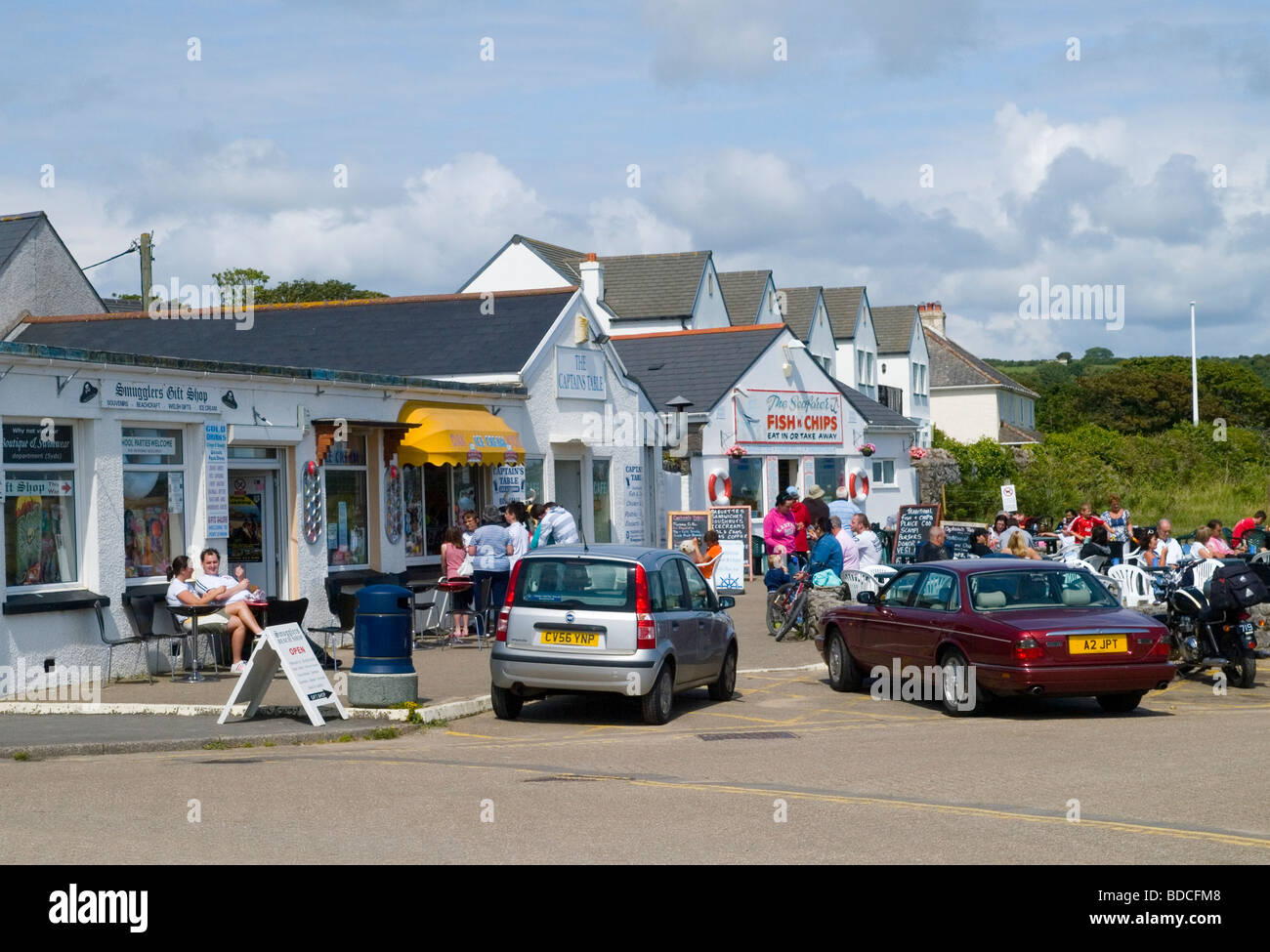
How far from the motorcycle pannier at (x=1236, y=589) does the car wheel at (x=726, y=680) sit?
5193 millimetres

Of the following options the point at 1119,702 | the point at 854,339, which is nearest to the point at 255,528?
the point at 1119,702

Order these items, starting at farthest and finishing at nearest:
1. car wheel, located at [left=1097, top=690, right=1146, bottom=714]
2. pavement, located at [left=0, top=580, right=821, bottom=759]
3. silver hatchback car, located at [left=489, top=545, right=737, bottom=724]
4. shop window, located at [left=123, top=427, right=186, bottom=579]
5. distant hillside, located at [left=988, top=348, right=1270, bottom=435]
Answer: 1. distant hillside, located at [left=988, top=348, right=1270, bottom=435]
2. shop window, located at [left=123, top=427, right=186, bottom=579]
3. car wheel, located at [left=1097, top=690, right=1146, bottom=714]
4. silver hatchback car, located at [left=489, top=545, right=737, bottom=724]
5. pavement, located at [left=0, top=580, right=821, bottom=759]

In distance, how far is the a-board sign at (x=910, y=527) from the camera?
29.1 meters

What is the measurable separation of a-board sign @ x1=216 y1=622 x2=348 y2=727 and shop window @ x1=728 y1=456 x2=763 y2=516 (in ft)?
67.6

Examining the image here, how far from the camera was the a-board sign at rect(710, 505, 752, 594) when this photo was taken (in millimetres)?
27109

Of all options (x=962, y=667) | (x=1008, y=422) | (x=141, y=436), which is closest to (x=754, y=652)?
(x=962, y=667)

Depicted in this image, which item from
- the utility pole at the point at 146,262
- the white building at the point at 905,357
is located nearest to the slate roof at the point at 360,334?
the utility pole at the point at 146,262

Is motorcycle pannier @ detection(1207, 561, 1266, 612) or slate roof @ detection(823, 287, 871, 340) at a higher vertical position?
slate roof @ detection(823, 287, 871, 340)

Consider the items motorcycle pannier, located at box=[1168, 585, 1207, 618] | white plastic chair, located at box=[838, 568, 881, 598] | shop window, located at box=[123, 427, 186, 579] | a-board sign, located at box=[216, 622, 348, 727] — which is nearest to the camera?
a-board sign, located at box=[216, 622, 348, 727]

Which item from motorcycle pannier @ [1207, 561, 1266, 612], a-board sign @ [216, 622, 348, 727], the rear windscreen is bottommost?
a-board sign @ [216, 622, 348, 727]

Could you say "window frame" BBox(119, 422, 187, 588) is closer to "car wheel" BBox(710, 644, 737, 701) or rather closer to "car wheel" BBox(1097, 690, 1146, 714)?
"car wheel" BBox(710, 644, 737, 701)

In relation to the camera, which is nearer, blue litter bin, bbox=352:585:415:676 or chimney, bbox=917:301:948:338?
blue litter bin, bbox=352:585:415:676

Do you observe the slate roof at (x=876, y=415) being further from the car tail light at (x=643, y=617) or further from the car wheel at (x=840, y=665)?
the car tail light at (x=643, y=617)

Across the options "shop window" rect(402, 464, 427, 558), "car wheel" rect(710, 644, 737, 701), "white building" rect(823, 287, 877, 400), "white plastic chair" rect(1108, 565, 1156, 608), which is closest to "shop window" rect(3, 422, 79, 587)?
"shop window" rect(402, 464, 427, 558)
